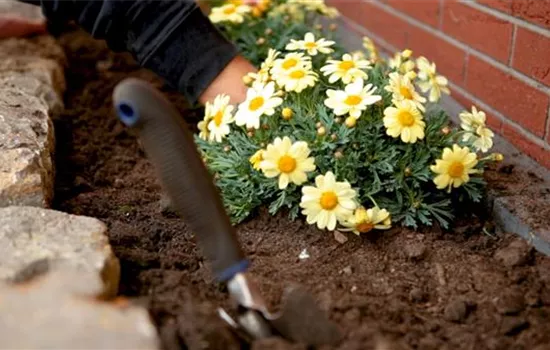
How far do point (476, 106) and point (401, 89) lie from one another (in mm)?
462

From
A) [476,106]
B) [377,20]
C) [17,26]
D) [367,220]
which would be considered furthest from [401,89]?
[17,26]

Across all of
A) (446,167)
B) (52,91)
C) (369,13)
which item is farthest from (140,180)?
(369,13)

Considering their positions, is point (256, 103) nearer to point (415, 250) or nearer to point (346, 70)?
point (346, 70)

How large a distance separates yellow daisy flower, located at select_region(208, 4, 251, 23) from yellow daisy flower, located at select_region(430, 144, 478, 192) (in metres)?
0.73

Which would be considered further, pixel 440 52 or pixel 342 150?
pixel 440 52

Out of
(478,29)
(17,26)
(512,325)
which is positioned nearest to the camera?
(512,325)

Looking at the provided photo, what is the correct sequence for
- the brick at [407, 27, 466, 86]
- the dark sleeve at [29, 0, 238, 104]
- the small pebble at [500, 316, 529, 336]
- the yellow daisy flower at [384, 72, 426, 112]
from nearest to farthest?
the small pebble at [500, 316, 529, 336]
the yellow daisy flower at [384, 72, 426, 112]
the dark sleeve at [29, 0, 238, 104]
the brick at [407, 27, 466, 86]

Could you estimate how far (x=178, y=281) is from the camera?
114 cm

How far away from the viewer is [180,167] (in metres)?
1.00

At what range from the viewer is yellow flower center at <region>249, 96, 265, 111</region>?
4.47 ft

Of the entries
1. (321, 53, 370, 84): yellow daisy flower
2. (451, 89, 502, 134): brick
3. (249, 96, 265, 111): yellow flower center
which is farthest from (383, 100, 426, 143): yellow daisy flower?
(451, 89, 502, 134): brick

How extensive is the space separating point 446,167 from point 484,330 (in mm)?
298

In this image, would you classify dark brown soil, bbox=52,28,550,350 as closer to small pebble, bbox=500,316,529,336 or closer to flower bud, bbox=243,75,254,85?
small pebble, bbox=500,316,529,336

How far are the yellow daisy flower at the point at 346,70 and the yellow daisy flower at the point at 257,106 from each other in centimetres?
10
